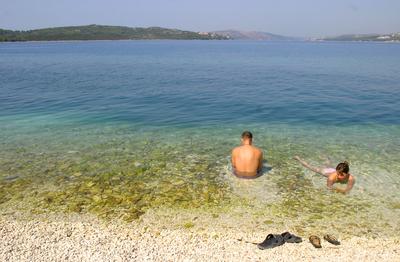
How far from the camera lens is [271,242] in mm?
9227

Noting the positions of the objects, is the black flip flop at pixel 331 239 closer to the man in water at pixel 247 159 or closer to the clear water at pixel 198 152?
the clear water at pixel 198 152

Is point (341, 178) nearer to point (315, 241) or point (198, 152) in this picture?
point (315, 241)

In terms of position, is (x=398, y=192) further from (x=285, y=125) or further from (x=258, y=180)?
(x=285, y=125)

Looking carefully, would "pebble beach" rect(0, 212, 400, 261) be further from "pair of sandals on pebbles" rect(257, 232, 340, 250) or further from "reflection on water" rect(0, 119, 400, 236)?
"reflection on water" rect(0, 119, 400, 236)

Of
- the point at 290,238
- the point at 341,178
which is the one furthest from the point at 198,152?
the point at 290,238

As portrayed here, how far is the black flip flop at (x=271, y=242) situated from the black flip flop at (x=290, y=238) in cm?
11

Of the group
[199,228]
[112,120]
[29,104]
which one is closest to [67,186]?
[199,228]

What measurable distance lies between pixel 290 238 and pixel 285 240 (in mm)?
166

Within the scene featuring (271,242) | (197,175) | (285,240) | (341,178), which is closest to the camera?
(271,242)

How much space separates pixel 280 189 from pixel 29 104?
2365 centimetres

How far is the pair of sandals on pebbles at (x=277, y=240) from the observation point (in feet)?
30.0

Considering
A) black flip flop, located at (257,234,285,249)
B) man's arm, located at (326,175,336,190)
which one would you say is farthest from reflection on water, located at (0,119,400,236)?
black flip flop, located at (257,234,285,249)

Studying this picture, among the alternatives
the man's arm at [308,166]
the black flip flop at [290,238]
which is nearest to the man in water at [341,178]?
the man's arm at [308,166]

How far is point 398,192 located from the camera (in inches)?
491
